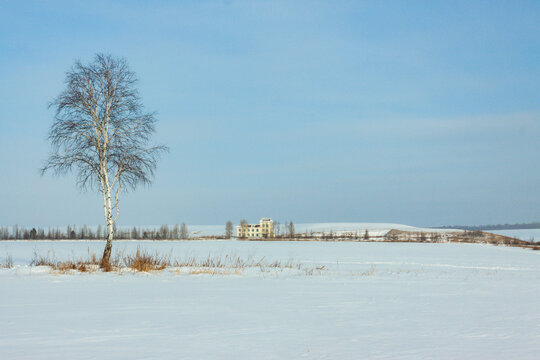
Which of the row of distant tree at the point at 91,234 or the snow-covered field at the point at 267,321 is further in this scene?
the row of distant tree at the point at 91,234

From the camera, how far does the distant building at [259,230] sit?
126 m

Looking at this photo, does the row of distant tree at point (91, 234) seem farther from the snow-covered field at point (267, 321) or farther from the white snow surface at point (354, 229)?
the snow-covered field at point (267, 321)

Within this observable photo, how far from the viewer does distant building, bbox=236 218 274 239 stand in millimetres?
125637

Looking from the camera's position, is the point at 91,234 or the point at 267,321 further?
the point at 91,234

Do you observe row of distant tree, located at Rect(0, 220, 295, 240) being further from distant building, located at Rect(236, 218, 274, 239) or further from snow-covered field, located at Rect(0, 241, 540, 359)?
snow-covered field, located at Rect(0, 241, 540, 359)

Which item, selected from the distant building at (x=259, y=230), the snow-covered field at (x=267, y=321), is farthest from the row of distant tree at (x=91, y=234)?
the snow-covered field at (x=267, y=321)

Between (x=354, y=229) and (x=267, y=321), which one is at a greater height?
(x=267, y=321)

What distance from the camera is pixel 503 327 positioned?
6176 millimetres

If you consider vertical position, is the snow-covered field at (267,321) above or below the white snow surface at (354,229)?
above

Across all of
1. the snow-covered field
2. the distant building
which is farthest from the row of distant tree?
the snow-covered field

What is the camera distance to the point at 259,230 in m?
136

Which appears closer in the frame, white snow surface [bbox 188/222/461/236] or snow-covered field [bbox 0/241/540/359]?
snow-covered field [bbox 0/241/540/359]

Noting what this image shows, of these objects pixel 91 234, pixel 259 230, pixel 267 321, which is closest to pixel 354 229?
pixel 259 230

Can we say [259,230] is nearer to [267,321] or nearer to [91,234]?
[91,234]
